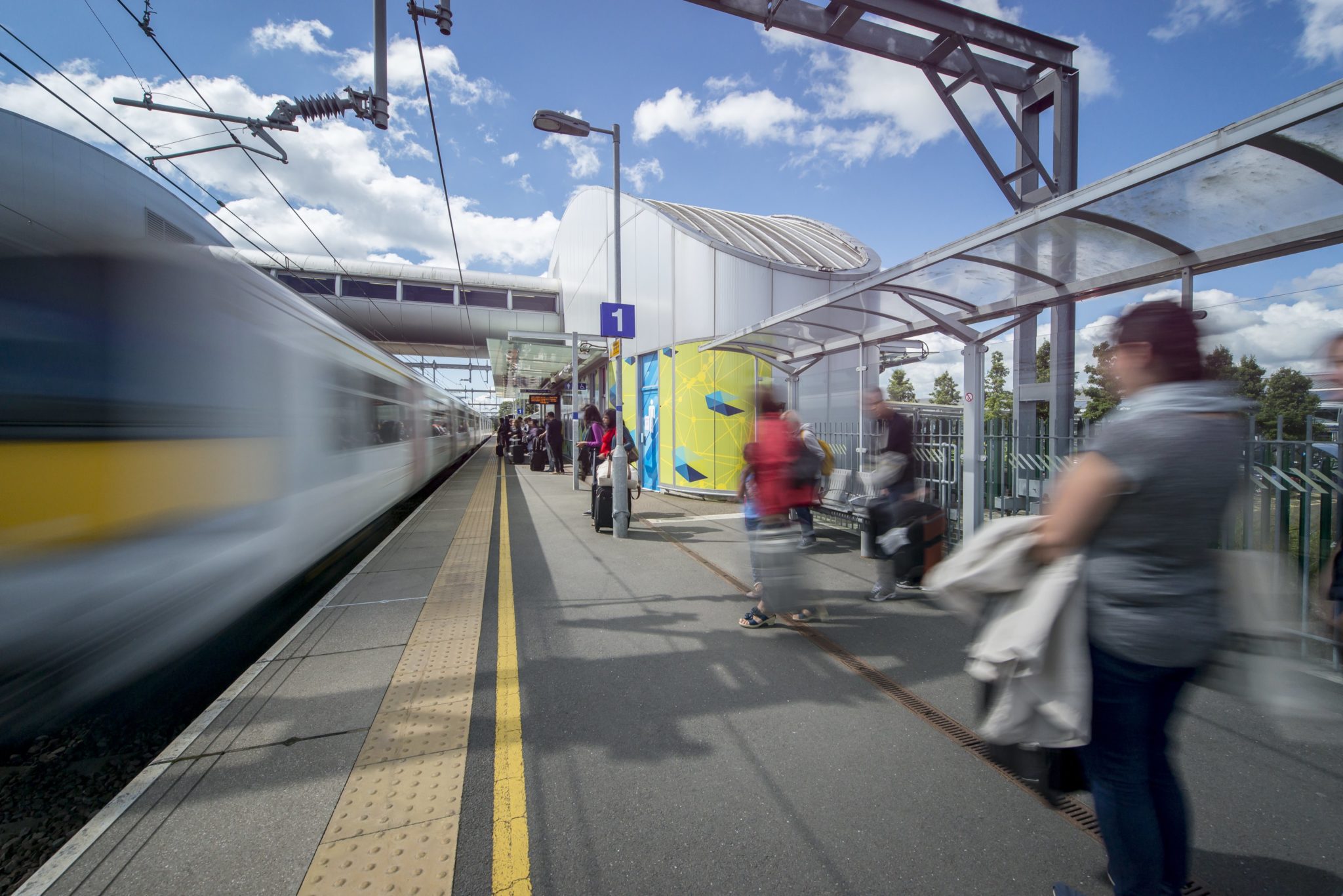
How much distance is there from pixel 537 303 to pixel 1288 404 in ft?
113

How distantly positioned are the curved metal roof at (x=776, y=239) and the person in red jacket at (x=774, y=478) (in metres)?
9.51

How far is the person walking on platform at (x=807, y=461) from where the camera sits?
471 cm

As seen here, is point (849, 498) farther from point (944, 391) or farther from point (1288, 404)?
point (944, 391)

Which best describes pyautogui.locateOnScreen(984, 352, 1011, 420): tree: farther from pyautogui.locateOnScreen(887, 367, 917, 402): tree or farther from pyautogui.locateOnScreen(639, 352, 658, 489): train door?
pyautogui.locateOnScreen(639, 352, 658, 489): train door

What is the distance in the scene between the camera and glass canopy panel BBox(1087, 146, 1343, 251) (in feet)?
10.9

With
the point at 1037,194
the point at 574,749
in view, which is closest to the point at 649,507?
the point at 1037,194

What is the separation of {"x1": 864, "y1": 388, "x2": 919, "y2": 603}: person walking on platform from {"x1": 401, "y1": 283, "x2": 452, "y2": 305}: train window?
30060mm

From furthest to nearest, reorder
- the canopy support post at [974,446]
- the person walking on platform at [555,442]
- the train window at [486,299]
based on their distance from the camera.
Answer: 1. the train window at [486,299]
2. the person walking on platform at [555,442]
3. the canopy support post at [974,446]

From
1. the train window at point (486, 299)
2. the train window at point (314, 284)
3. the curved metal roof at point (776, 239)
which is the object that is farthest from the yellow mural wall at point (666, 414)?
the train window at point (486, 299)

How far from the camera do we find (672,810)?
2521 mm

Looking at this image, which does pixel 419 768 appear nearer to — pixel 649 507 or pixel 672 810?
pixel 672 810

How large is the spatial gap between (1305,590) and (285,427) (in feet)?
23.2

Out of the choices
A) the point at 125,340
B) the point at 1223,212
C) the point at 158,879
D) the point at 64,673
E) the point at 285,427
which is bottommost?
the point at 158,879

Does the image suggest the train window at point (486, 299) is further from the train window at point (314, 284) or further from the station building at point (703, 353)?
the station building at point (703, 353)
